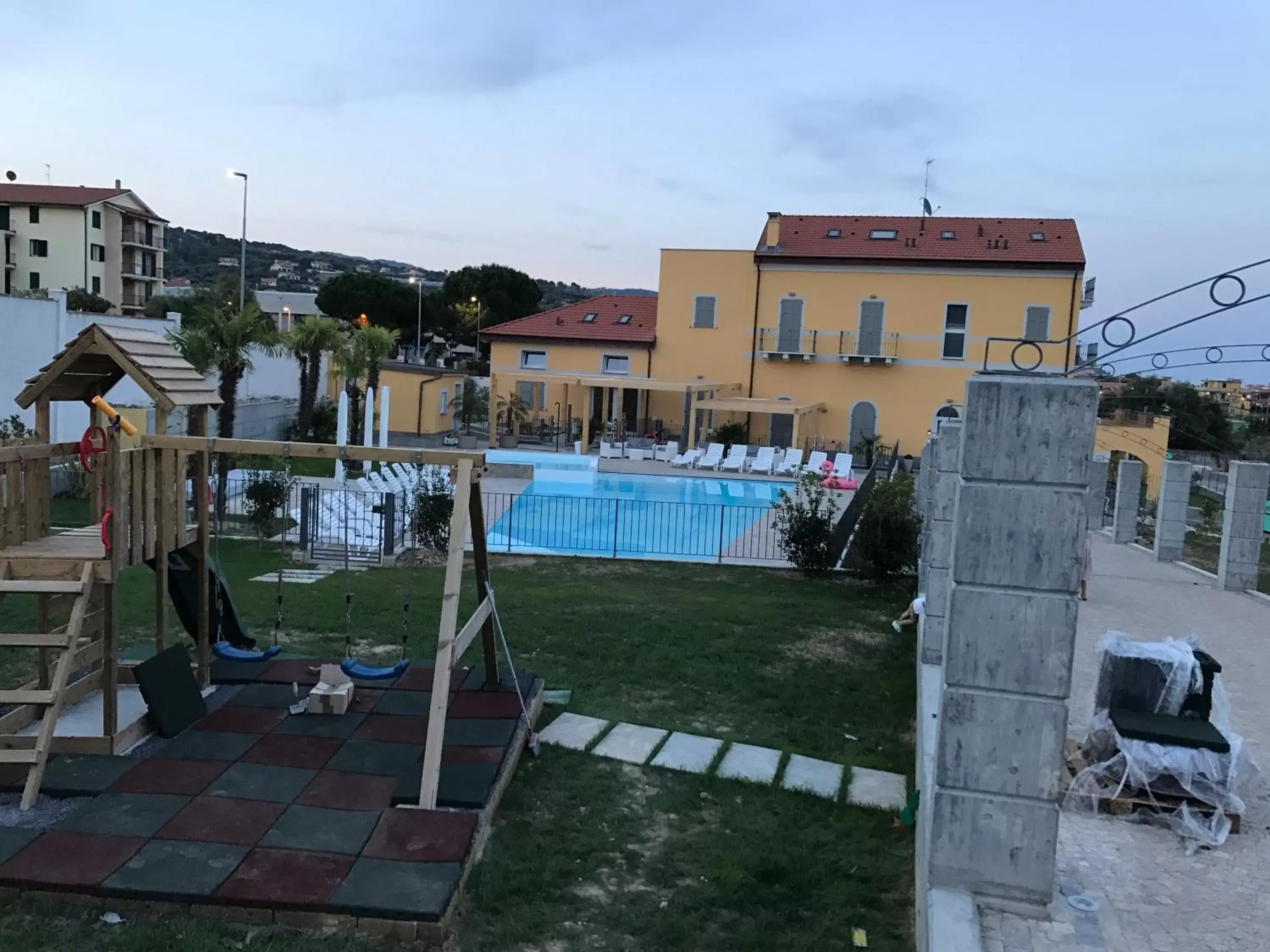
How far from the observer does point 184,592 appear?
691cm

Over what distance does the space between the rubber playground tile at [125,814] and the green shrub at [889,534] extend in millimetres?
9824

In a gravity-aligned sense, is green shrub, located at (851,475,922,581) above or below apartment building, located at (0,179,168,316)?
below

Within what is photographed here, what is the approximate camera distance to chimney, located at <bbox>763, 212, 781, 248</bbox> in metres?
34.4

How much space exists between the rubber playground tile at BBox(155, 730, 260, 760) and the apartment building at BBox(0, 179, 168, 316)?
53.1 metres

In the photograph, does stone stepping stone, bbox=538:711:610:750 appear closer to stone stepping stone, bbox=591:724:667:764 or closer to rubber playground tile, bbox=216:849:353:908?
stone stepping stone, bbox=591:724:667:764

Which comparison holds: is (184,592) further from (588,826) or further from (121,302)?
(121,302)

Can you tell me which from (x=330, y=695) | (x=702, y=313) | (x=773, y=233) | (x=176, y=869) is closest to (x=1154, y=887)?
(x=176, y=869)

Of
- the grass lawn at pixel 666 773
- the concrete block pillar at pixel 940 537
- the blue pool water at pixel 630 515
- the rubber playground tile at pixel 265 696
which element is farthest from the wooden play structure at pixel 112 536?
the blue pool water at pixel 630 515

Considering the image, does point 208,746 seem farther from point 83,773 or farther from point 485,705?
point 485,705

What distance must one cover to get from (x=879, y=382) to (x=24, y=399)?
101 feet

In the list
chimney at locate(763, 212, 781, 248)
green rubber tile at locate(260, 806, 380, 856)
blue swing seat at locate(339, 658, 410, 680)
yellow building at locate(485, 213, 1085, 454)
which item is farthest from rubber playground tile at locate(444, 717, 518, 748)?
chimney at locate(763, 212, 781, 248)

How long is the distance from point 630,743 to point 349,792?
2002mm

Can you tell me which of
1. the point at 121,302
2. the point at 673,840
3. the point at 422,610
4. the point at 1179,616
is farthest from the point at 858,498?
the point at 121,302

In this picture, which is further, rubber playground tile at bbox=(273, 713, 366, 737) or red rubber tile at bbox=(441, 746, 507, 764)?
rubber playground tile at bbox=(273, 713, 366, 737)
